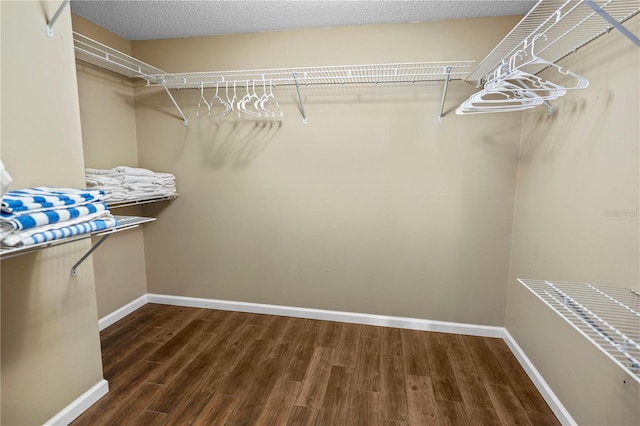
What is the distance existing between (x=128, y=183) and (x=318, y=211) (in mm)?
1382

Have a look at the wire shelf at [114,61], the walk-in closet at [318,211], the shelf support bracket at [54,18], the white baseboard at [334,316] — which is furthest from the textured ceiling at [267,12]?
the white baseboard at [334,316]

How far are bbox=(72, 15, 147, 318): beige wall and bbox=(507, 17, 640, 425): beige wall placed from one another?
9.71 ft

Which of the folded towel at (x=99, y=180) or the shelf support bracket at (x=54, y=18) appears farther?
the folded towel at (x=99, y=180)

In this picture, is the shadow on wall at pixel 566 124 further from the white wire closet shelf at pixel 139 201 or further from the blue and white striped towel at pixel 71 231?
the white wire closet shelf at pixel 139 201

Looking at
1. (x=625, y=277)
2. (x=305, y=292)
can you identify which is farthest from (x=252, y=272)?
(x=625, y=277)

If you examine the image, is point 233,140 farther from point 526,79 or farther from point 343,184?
point 526,79

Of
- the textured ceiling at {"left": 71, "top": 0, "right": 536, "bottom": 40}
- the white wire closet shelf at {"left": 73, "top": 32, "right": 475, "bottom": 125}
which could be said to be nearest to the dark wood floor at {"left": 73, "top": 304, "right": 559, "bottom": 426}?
the white wire closet shelf at {"left": 73, "top": 32, "right": 475, "bottom": 125}

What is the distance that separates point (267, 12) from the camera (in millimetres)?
2072

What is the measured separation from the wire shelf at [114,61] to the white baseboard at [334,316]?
1.88 meters

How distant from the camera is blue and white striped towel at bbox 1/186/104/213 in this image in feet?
3.47

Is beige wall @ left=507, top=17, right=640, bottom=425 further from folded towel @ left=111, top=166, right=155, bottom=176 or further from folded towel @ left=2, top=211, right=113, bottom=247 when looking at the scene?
folded towel @ left=111, top=166, right=155, bottom=176

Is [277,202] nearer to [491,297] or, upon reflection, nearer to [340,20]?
[340,20]

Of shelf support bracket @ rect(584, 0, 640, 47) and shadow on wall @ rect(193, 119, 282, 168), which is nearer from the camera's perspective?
shelf support bracket @ rect(584, 0, 640, 47)

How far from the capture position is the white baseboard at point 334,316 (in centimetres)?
238
